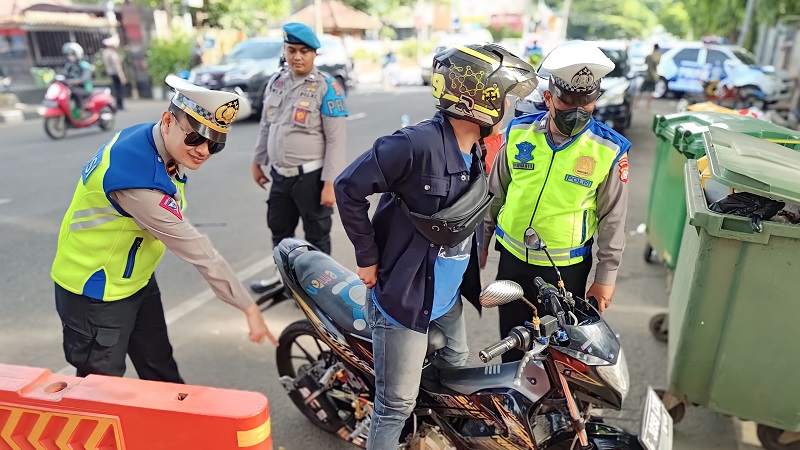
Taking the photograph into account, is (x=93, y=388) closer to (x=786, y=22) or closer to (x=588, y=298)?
(x=588, y=298)

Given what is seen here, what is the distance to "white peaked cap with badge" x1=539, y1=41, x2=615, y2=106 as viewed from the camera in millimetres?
2244

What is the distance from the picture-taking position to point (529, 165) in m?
2.46

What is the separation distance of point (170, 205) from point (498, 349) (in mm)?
1231

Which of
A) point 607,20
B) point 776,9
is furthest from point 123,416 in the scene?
point 607,20

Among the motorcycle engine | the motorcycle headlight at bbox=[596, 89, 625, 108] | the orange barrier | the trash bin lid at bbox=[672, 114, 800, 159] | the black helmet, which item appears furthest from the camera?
the motorcycle headlight at bbox=[596, 89, 625, 108]

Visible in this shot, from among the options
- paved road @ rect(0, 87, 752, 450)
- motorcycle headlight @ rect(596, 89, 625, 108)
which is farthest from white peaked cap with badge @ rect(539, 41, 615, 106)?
motorcycle headlight @ rect(596, 89, 625, 108)

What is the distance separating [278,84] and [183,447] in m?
2.67

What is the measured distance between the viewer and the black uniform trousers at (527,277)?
8.34ft

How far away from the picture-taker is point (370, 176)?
1.85m

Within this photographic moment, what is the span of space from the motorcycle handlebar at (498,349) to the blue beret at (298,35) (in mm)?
2439

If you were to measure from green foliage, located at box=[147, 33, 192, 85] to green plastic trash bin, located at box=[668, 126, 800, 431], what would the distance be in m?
17.3

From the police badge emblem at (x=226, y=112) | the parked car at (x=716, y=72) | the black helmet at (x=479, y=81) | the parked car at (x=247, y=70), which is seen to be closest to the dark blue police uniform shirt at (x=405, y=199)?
the black helmet at (x=479, y=81)

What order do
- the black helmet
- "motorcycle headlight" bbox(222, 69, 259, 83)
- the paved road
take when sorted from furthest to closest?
"motorcycle headlight" bbox(222, 69, 259, 83), the paved road, the black helmet

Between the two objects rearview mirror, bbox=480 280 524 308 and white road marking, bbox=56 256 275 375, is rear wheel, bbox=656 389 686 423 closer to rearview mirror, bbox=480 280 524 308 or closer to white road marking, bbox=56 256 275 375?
rearview mirror, bbox=480 280 524 308
